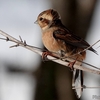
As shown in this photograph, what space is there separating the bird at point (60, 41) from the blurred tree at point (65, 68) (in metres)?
2.59

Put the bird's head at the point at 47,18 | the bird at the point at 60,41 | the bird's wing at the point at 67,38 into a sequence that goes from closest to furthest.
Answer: the bird at the point at 60,41
the bird's wing at the point at 67,38
the bird's head at the point at 47,18

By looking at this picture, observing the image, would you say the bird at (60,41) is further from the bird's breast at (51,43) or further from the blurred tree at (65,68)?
the blurred tree at (65,68)

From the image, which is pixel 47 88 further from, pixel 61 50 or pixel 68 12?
pixel 61 50

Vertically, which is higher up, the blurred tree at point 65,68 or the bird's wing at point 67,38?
the blurred tree at point 65,68

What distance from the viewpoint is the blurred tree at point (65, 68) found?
33.0 feet

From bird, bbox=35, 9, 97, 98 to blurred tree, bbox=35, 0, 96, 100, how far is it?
259 centimetres

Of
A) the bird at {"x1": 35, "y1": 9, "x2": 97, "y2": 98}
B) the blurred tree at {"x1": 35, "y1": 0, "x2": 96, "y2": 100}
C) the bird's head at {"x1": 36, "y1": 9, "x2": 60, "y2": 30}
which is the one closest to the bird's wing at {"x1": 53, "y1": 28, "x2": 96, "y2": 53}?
the bird at {"x1": 35, "y1": 9, "x2": 97, "y2": 98}

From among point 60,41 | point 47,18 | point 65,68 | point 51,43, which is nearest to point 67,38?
point 60,41

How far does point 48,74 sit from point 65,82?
1.11ft

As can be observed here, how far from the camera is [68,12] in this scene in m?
10.1

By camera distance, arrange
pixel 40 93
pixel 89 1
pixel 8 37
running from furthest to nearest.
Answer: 1. pixel 40 93
2. pixel 89 1
3. pixel 8 37

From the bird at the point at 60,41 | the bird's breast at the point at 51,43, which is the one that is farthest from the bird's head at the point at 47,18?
the bird's breast at the point at 51,43

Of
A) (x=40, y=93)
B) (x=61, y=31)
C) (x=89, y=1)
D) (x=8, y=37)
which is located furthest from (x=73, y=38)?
(x=40, y=93)

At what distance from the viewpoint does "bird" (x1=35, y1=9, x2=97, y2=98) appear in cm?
688
